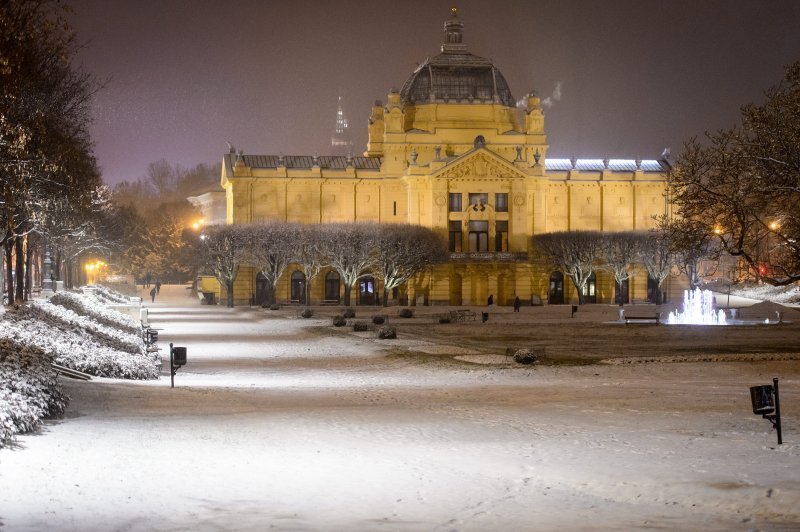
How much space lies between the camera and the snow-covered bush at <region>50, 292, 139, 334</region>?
5000 centimetres

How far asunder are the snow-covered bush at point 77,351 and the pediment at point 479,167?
216 ft

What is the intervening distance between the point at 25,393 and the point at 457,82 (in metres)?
89.9

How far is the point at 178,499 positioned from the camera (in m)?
14.6

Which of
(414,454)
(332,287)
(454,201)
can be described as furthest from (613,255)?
(414,454)

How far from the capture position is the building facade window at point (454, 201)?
99.3 meters

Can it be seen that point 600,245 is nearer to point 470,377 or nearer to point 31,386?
point 470,377

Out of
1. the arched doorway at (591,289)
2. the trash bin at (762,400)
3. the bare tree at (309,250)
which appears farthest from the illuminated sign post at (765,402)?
the arched doorway at (591,289)

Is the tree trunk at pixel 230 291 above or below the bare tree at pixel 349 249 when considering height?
below

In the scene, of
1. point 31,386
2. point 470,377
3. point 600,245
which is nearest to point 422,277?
point 600,245

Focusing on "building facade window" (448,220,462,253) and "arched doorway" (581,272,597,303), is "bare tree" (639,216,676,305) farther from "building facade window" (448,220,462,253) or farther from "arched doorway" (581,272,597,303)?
"building facade window" (448,220,462,253)

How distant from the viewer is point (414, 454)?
18.1 meters

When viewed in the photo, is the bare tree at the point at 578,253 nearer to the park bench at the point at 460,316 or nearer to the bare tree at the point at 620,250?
the bare tree at the point at 620,250

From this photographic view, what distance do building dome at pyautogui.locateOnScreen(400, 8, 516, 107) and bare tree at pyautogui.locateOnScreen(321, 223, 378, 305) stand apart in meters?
23.2

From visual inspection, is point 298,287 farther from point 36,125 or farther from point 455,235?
point 36,125
